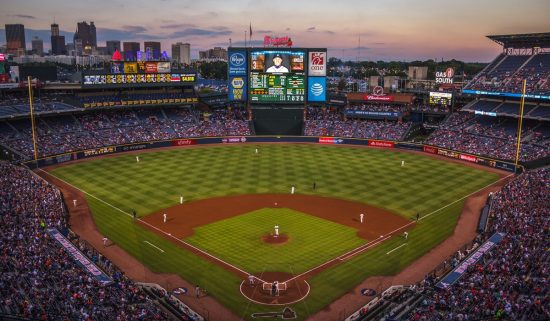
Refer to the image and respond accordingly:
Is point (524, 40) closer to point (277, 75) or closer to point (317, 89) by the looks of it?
point (317, 89)

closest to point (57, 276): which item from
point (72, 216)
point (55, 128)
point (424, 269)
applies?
point (72, 216)

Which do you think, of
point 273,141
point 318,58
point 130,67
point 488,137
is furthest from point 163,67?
point 488,137

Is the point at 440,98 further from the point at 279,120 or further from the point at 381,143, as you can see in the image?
the point at 279,120

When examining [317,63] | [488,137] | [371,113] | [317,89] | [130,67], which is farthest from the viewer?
[371,113]

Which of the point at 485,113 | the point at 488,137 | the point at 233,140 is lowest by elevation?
the point at 233,140

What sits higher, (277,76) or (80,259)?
(277,76)

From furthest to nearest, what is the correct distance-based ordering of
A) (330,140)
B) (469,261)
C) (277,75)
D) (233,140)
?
1. (277,75)
2. (330,140)
3. (233,140)
4. (469,261)

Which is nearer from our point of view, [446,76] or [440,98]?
[440,98]
